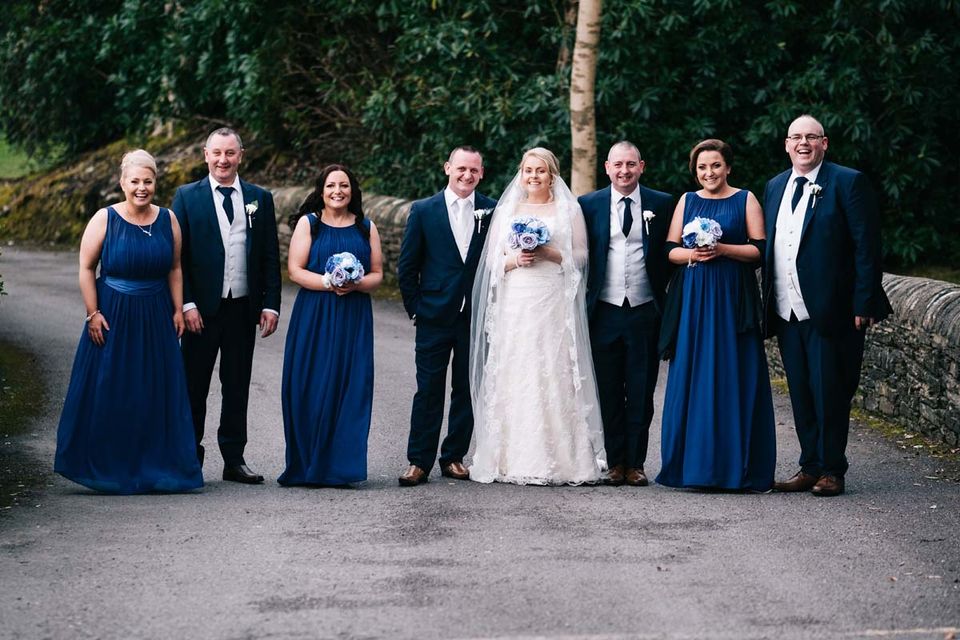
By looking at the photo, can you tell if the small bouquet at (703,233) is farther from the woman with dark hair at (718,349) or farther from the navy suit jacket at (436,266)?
the navy suit jacket at (436,266)

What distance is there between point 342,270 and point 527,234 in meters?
1.11

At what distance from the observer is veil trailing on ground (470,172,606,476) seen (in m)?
9.10

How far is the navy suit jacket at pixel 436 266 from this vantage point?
9.14 meters

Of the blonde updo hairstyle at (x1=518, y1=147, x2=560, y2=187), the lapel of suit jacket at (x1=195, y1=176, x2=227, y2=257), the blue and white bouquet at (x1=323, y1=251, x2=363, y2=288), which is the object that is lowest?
the blue and white bouquet at (x1=323, y1=251, x2=363, y2=288)

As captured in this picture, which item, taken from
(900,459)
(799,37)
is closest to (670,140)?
(799,37)

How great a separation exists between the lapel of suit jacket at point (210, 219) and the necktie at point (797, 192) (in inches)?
134

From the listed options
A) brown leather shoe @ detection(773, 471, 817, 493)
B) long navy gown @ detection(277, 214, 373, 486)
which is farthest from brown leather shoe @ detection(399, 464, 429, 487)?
brown leather shoe @ detection(773, 471, 817, 493)

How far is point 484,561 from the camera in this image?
692 centimetres

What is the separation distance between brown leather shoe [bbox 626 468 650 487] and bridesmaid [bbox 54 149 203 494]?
8.37 feet

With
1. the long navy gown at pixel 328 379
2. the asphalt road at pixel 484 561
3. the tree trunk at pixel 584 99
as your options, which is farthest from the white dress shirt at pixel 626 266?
the tree trunk at pixel 584 99

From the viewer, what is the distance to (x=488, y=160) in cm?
1919

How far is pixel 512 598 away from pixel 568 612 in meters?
0.31

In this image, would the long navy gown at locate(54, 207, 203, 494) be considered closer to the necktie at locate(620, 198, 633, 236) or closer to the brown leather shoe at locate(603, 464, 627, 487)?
the brown leather shoe at locate(603, 464, 627, 487)

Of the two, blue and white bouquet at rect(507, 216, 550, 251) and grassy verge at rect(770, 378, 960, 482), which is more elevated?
blue and white bouquet at rect(507, 216, 550, 251)
